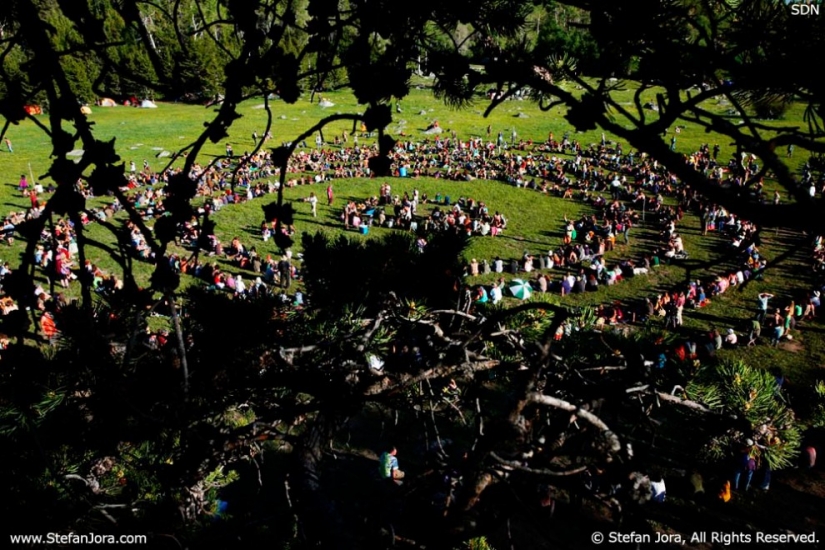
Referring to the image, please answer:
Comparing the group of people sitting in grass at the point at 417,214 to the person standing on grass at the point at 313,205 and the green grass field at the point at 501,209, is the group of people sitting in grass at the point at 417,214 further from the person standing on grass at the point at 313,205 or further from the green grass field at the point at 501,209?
the person standing on grass at the point at 313,205

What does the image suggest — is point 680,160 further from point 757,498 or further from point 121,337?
point 757,498

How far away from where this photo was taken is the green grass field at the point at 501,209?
58.0 feet

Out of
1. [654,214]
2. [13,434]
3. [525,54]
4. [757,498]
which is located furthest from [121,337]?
[654,214]

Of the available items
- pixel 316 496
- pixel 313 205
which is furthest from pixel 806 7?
pixel 313 205

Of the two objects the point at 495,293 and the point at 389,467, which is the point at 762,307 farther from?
the point at 389,467

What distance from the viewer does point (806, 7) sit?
6.75 feet


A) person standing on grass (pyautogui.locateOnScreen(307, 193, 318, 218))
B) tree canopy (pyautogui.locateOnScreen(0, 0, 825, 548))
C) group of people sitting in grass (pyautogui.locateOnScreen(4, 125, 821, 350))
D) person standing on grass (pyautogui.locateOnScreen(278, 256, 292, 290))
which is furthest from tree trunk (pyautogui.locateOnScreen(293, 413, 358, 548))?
person standing on grass (pyautogui.locateOnScreen(307, 193, 318, 218))

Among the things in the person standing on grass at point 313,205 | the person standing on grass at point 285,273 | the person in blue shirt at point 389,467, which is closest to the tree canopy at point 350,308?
the person in blue shirt at point 389,467

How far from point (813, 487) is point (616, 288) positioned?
12.1 metres

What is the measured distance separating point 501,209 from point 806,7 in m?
29.9

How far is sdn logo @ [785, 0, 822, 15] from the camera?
205 centimetres

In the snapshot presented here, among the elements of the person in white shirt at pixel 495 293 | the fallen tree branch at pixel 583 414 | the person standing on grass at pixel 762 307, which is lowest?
the person standing on grass at pixel 762 307

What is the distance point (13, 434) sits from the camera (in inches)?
Result: 107

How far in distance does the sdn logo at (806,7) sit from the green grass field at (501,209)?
0.48 m
